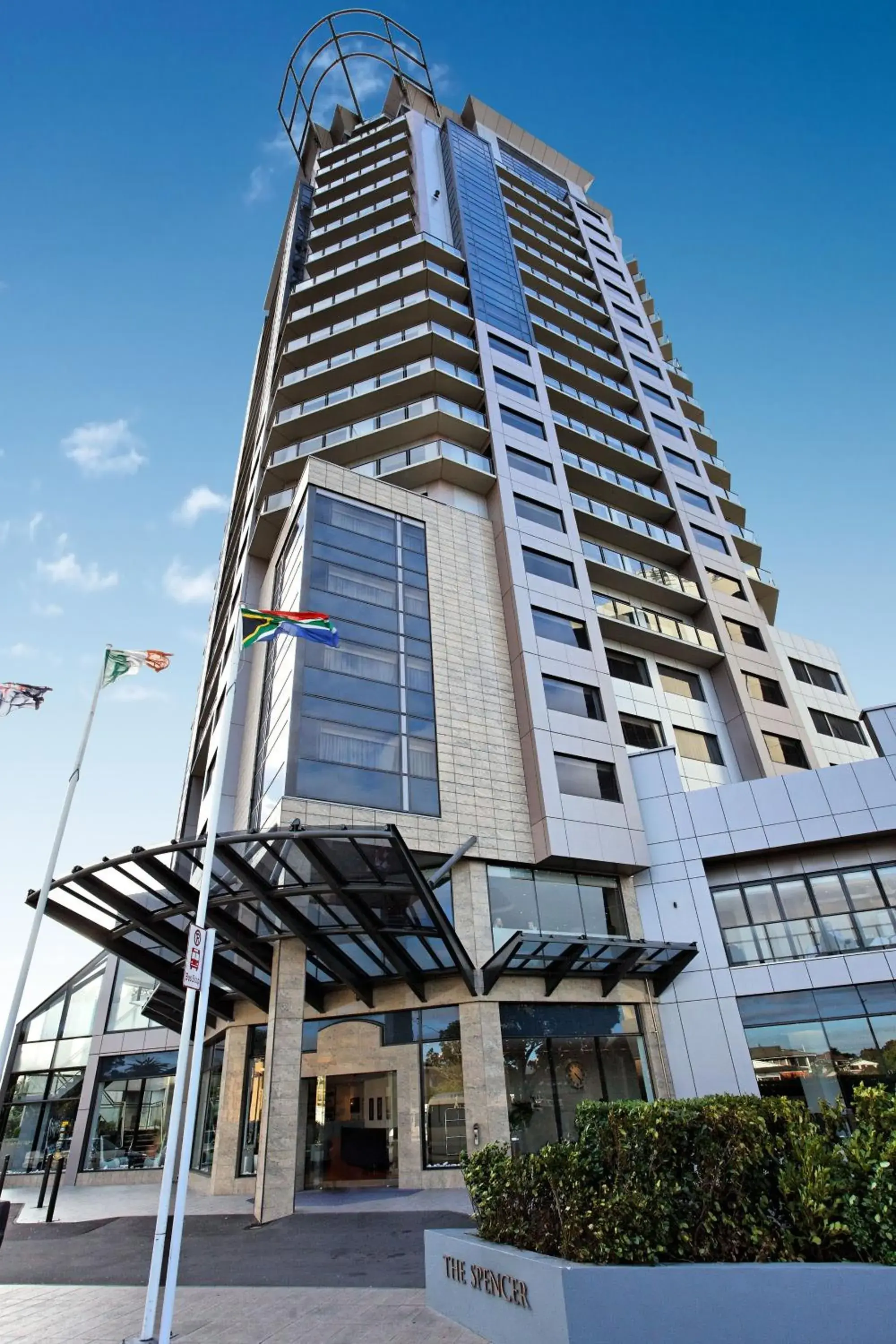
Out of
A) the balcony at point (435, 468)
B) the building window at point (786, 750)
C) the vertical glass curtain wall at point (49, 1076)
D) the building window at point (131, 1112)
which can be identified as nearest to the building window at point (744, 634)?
the building window at point (786, 750)

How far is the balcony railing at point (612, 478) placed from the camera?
34.0 m

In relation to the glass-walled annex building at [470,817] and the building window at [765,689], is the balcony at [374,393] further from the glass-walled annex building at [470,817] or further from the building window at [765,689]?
the building window at [765,689]

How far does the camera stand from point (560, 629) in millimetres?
27078

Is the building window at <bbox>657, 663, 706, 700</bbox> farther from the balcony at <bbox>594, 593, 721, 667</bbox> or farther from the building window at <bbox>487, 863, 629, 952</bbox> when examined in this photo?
the building window at <bbox>487, 863, 629, 952</bbox>

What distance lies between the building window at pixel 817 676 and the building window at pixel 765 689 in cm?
244

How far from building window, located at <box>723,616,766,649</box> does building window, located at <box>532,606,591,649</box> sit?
9.49 meters

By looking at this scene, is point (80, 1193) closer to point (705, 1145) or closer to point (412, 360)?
point (705, 1145)

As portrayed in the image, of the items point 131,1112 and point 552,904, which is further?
point 131,1112

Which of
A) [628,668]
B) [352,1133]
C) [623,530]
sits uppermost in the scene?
[623,530]

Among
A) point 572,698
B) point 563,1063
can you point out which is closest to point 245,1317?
point 563,1063

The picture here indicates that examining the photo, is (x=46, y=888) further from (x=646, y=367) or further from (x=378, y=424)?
(x=646, y=367)

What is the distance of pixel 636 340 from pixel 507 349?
1463cm

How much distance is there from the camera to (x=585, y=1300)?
6.52 meters

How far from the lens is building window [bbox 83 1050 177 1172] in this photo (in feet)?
85.8
